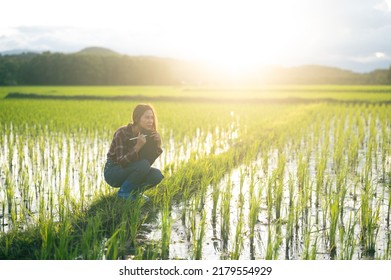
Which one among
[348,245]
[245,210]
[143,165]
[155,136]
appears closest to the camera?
[348,245]

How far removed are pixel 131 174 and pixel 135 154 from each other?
18 cm

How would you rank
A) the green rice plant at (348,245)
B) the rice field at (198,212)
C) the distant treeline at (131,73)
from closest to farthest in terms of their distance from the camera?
1. the green rice plant at (348,245)
2. the rice field at (198,212)
3. the distant treeline at (131,73)

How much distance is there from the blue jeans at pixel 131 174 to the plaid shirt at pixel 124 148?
0.06 meters

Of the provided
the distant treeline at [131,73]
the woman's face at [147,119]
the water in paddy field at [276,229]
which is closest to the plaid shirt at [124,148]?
the woman's face at [147,119]

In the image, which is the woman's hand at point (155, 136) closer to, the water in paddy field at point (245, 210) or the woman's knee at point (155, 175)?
the woman's knee at point (155, 175)

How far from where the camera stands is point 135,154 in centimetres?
356

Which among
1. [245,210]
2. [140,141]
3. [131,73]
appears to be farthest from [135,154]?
[131,73]

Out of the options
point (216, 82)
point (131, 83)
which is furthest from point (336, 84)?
point (131, 83)

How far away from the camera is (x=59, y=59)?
12.2 m

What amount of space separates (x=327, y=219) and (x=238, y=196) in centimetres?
91

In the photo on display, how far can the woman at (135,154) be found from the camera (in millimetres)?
3377

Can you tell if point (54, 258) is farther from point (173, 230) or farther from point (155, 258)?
point (173, 230)

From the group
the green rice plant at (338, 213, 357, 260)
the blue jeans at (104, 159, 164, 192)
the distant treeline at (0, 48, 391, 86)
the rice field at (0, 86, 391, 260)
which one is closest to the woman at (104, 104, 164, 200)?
the blue jeans at (104, 159, 164, 192)

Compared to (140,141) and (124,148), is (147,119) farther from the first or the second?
(124,148)
